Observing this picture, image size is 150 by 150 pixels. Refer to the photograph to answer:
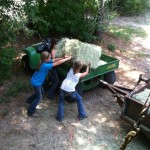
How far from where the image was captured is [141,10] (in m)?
18.7

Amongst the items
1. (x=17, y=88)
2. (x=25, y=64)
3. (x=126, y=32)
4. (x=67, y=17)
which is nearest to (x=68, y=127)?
(x=17, y=88)

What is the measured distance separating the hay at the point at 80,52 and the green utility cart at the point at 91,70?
0.23 metres

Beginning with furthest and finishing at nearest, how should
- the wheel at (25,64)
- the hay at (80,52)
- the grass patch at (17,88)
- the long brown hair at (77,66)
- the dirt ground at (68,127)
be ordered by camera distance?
the wheel at (25,64)
the grass patch at (17,88)
the hay at (80,52)
the long brown hair at (77,66)
the dirt ground at (68,127)

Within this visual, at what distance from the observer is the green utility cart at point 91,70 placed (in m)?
7.04

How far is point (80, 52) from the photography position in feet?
22.7

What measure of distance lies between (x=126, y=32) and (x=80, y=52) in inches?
293

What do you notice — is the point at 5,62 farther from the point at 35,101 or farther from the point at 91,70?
the point at 91,70

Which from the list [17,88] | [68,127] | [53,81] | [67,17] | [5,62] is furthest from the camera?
[67,17]

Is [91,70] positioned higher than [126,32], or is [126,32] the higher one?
[91,70]

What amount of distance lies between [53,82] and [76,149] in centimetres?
224

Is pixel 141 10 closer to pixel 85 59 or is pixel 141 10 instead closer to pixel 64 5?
pixel 64 5

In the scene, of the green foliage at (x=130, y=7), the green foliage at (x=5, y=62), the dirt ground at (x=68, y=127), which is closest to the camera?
the dirt ground at (x=68, y=127)

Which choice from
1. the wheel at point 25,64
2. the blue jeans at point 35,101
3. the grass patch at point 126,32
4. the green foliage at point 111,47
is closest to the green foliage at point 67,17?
the green foliage at point 111,47

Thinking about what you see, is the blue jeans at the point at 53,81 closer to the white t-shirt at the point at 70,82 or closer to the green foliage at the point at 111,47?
the white t-shirt at the point at 70,82
